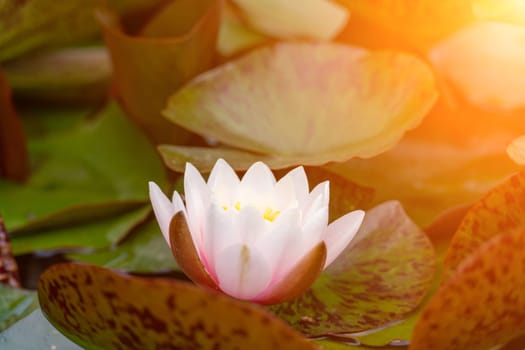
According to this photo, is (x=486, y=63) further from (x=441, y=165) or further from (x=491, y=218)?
(x=491, y=218)

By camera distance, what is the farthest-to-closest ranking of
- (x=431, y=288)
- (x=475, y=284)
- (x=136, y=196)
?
(x=136, y=196) → (x=431, y=288) → (x=475, y=284)

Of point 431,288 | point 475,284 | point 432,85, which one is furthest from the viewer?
point 432,85

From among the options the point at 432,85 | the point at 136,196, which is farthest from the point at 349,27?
the point at 136,196

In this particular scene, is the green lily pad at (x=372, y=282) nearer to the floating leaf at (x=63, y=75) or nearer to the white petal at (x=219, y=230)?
the white petal at (x=219, y=230)

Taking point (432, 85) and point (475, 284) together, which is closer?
point (475, 284)

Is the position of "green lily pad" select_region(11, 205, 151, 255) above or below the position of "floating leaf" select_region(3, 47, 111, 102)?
below

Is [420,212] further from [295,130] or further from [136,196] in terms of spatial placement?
[136,196]

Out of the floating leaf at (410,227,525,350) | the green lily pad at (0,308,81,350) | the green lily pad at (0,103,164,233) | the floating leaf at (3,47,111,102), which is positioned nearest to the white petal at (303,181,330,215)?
the floating leaf at (410,227,525,350)

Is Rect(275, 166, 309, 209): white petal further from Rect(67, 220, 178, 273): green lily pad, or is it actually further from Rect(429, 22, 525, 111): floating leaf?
Rect(429, 22, 525, 111): floating leaf
